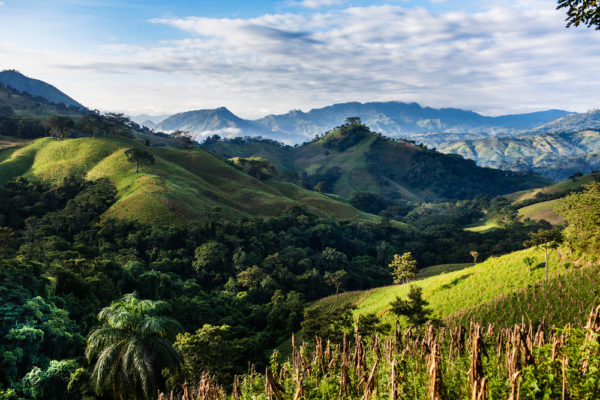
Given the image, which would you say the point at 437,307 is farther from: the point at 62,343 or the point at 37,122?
the point at 37,122

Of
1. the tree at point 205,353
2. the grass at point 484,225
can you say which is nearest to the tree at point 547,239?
the tree at point 205,353

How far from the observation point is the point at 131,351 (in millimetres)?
13688

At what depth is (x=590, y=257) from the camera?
3478cm

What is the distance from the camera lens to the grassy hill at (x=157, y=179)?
3044 inches

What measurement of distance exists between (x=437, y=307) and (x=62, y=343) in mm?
35163

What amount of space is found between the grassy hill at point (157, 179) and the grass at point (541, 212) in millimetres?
74781

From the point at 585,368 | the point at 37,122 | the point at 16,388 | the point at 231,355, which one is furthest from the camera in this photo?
the point at 37,122

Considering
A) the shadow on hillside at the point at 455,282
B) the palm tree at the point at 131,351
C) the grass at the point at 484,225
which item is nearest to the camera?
the palm tree at the point at 131,351

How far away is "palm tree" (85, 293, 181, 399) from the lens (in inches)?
531

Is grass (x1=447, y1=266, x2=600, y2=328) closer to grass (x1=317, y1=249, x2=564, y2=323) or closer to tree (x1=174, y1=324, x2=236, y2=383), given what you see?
grass (x1=317, y1=249, x2=564, y2=323)

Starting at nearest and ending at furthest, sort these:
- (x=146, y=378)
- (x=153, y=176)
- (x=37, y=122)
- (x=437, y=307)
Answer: (x=146, y=378), (x=437, y=307), (x=153, y=176), (x=37, y=122)

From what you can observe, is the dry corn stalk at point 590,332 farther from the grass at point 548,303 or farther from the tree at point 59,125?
the tree at point 59,125

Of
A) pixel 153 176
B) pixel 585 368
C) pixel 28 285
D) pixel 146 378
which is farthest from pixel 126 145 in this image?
pixel 585 368

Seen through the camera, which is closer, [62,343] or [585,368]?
[585,368]
